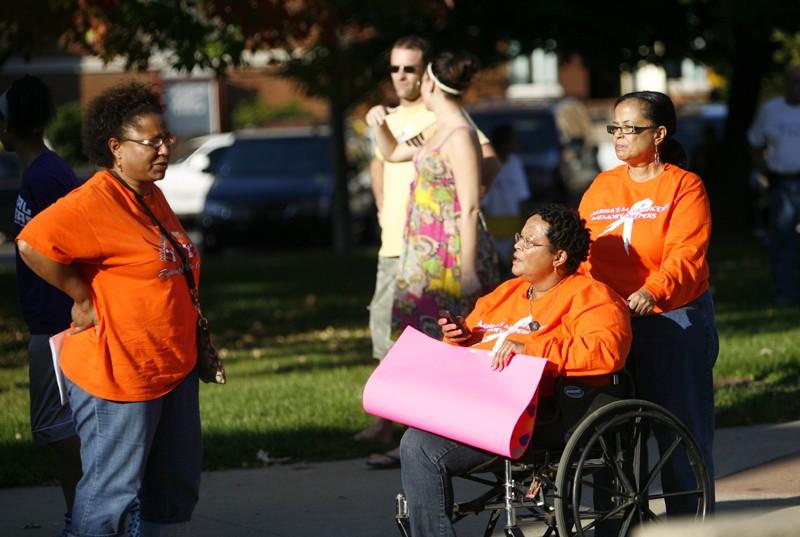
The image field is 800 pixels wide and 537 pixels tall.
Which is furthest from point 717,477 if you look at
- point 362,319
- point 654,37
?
point 654,37

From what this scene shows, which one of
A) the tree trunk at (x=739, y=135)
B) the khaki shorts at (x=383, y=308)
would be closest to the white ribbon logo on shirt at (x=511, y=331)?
the khaki shorts at (x=383, y=308)

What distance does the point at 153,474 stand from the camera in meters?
4.90

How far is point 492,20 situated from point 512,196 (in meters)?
5.17

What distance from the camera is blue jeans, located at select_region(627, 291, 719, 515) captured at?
5.30 m

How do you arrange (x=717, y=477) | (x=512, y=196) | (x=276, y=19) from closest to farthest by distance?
(x=717, y=477)
(x=512, y=196)
(x=276, y=19)

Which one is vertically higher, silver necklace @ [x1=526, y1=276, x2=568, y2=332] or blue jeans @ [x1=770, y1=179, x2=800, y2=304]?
silver necklace @ [x1=526, y1=276, x2=568, y2=332]

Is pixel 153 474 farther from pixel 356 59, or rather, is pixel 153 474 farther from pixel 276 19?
pixel 356 59

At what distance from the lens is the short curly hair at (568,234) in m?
5.16

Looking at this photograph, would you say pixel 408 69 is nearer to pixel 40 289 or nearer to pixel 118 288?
pixel 40 289

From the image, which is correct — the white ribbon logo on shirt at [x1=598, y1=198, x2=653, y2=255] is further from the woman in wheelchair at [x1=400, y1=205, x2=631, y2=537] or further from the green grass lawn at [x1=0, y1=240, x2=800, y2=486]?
the green grass lawn at [x1=0, y1=240, x2=800, y2=486]

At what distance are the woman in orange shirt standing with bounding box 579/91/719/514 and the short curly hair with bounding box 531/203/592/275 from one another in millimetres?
161

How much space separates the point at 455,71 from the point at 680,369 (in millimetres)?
2055

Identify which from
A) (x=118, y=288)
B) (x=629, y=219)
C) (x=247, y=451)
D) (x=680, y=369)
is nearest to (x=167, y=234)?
(x=118, y=288)

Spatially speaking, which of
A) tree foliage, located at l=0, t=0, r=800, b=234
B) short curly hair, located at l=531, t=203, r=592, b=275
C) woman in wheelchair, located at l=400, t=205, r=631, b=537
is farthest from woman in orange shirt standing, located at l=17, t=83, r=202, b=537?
tree foliage, located at l=0, t=0, r=800, b=234
